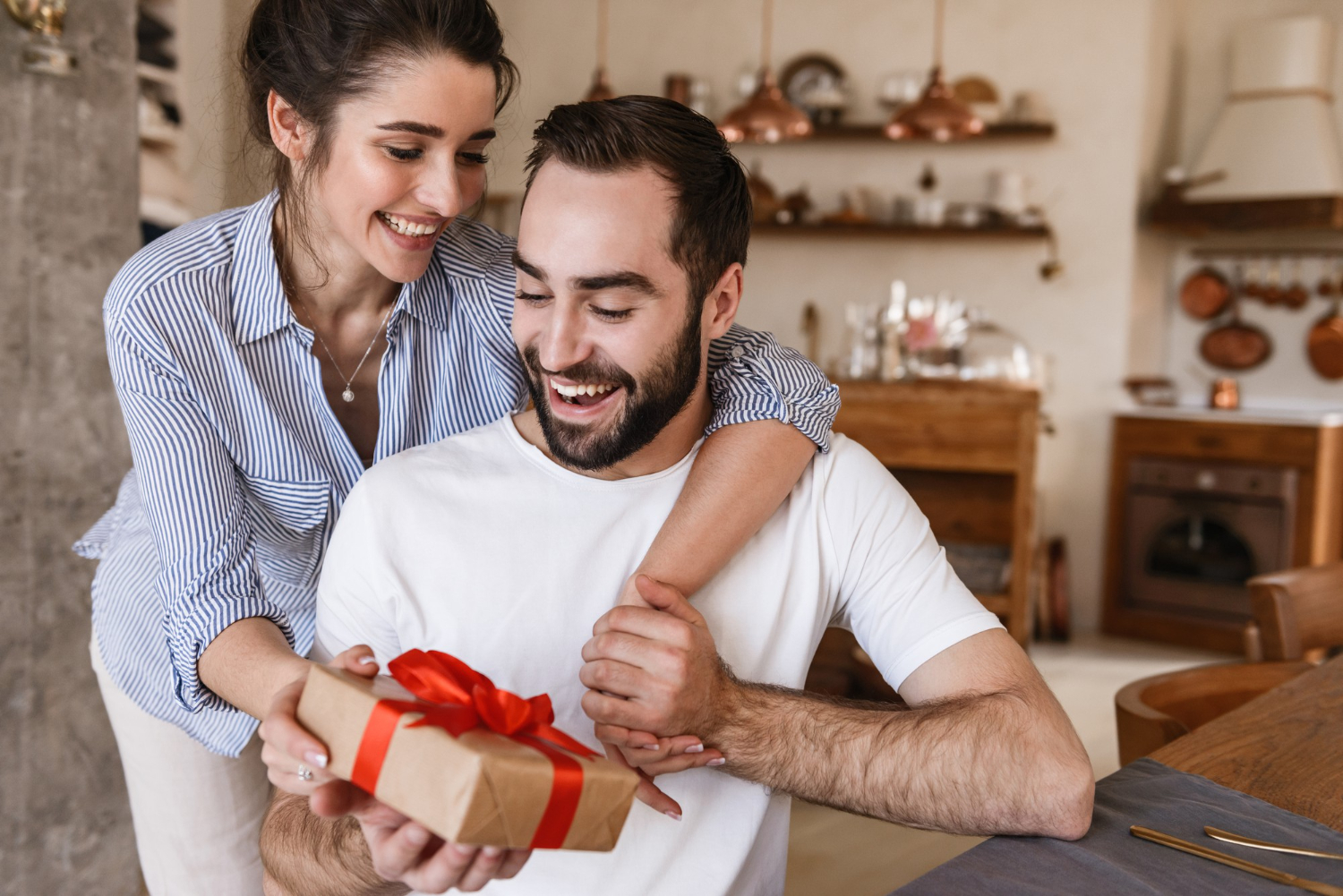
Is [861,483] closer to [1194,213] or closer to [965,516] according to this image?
[965,516]

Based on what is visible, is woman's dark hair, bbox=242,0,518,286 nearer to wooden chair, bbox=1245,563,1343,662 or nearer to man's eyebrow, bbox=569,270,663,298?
man's eyebrow, bbox=569,270,663,298

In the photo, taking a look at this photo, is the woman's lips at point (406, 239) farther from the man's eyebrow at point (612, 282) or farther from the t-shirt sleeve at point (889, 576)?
the t-shirt sleeve at point (889, 576)

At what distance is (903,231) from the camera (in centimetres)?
546

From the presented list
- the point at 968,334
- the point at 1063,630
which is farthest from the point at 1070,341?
the point at 1063,630

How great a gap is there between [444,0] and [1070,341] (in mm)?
4657

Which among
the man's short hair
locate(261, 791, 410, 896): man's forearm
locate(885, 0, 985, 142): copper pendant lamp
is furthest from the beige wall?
locate(261, 791, 410, 896): man's forearm

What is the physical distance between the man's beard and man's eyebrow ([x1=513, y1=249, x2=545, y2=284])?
0.08m

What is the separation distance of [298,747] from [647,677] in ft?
1.10

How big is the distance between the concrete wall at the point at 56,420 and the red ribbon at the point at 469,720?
1468 millimetres

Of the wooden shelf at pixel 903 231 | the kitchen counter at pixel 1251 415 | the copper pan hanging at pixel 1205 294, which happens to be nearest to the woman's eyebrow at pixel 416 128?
the wooden shelf at pixel 903 231

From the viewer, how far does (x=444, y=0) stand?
1.29 meters

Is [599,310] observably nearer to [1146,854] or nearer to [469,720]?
[469,720]

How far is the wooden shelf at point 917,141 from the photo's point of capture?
527 cm

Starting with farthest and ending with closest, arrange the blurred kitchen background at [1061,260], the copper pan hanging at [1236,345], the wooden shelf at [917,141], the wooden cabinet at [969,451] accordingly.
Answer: the copper pan hanging at [1236,345] → the wooden shelf at [917,141] → the blurred kitchen background at [1061,260] → the wooden cabinet at [969,451]
